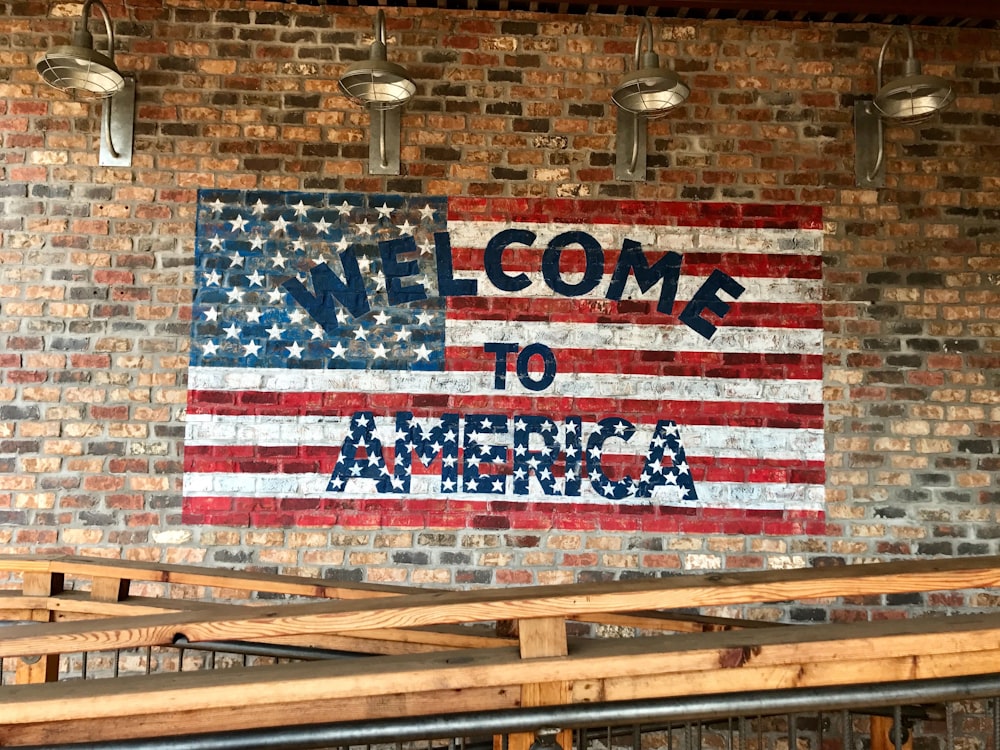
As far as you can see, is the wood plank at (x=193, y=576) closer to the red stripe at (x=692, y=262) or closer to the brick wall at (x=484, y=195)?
the brick wall at (x=484, y=195)

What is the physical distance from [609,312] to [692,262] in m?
0.47

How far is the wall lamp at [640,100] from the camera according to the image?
3.31 m

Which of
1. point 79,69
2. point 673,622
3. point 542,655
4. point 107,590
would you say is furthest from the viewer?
point 79,69

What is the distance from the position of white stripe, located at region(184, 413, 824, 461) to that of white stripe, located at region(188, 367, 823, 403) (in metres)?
0.13

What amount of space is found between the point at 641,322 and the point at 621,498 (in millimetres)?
830

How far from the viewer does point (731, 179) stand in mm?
3951

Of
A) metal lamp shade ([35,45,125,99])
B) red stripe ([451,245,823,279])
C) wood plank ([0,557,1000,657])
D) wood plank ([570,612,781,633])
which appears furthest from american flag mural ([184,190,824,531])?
wood plank ([0,557,1000,657])

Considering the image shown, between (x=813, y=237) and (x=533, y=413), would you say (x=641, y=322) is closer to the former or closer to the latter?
(x=533, y=413)

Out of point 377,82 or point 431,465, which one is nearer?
point 377,82

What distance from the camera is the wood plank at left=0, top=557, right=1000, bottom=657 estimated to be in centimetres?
165

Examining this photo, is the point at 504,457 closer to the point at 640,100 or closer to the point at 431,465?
the point at 431,465

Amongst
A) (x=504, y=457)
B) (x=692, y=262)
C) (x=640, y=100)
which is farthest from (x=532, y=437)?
(x=640, y=100)

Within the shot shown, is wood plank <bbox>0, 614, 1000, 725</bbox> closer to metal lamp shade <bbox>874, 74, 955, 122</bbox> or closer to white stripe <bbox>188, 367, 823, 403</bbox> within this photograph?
white stripe <bbox>188, 367, 823, 403</bbox>

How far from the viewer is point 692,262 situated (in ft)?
12.8
